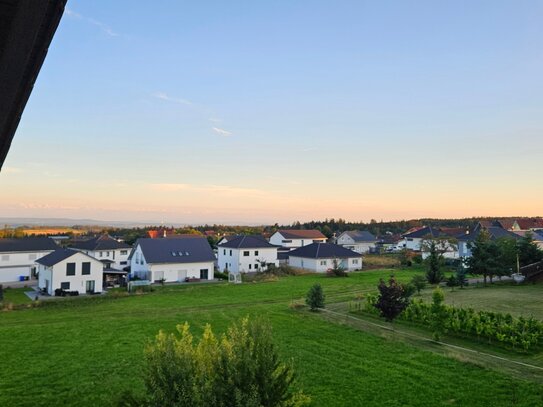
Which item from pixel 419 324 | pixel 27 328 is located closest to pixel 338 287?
pixel 419 324

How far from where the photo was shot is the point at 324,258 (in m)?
56.7

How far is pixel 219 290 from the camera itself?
132ft

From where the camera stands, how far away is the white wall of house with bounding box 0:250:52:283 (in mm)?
46594

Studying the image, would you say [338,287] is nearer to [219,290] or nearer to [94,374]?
[219,290]

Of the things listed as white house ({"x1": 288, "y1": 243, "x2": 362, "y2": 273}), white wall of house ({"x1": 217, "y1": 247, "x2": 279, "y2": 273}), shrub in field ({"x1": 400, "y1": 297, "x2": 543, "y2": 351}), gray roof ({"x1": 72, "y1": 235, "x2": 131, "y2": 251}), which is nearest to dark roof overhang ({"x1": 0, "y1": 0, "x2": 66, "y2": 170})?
shrub in field ({"x1": 400, "y1": 297, "x2": 543, "y2": 351})

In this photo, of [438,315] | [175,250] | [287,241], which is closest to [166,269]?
[175,250]

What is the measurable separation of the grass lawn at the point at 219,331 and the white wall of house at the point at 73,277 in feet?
20.9

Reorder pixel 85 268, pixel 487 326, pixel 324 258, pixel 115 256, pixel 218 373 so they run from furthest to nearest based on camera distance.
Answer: pixel 324 258
pixel 115 256
pixel 85 268
pixel 487 326
pixel 218 373

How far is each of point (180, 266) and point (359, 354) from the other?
32746 millimetres

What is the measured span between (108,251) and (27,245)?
9.54 m

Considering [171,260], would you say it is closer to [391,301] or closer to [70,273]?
[70,273]

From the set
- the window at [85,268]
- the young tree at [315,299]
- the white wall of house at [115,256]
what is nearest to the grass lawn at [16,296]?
the window at [85,268]

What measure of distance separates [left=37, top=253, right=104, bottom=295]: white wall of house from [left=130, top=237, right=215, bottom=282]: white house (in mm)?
7371

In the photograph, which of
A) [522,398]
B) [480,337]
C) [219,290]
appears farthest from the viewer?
[219,290]
